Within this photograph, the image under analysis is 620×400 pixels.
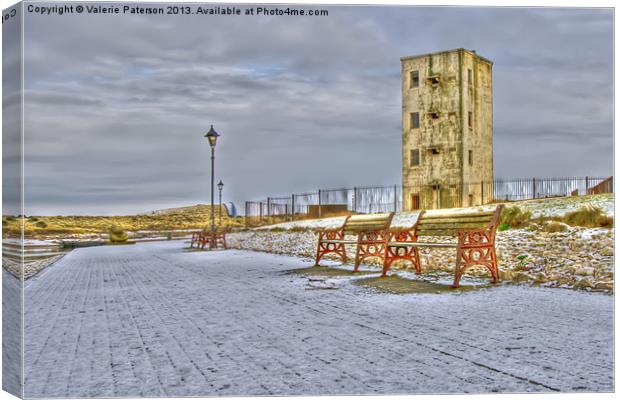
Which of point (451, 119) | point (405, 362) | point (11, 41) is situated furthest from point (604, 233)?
point (451, 119)

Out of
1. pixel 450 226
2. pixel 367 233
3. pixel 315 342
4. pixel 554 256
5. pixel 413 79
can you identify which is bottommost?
pixel 315 342

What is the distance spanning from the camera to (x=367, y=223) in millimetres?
10219

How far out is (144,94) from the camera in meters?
5.03

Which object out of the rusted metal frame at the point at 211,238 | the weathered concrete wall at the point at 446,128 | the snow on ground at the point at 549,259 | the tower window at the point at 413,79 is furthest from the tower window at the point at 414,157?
the snow on ground at the point at 549,259

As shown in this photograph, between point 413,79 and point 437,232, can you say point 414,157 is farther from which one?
point 437,232

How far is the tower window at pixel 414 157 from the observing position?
102 ft

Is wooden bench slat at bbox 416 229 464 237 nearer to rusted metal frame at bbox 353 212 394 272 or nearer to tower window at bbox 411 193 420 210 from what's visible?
rusted metal frame at bbox 353 212 394 272

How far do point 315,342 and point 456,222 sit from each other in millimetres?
4438

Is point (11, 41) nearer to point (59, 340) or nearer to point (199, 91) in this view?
point (199, 91)

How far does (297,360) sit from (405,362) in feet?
2.26

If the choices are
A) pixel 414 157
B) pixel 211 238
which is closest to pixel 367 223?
pixel 211 238

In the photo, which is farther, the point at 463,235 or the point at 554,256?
the point at 554,256

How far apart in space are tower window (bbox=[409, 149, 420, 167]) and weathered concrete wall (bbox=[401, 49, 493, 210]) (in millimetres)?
116

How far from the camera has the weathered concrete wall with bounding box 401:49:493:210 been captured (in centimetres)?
2830
